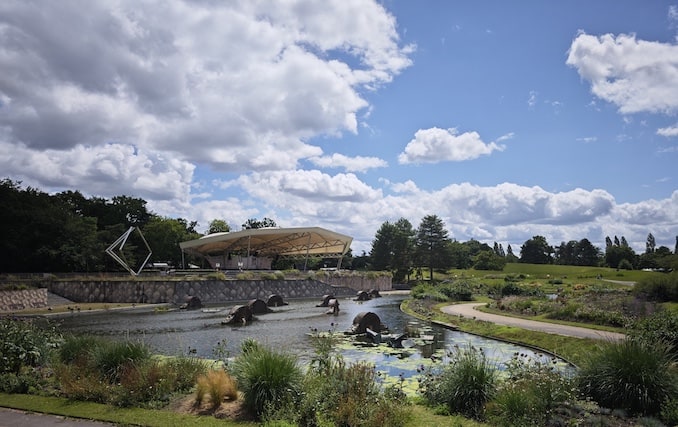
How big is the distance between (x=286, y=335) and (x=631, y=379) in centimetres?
1578

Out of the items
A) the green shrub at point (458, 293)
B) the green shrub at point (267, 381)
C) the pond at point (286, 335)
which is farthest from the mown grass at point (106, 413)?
the green shrub at point (458, 293)

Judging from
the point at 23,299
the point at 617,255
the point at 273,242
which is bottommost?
the point at 23,299

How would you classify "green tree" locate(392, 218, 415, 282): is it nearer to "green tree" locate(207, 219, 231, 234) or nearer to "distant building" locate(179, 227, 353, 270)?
"distant building" locate(179, 227, 353, 270)

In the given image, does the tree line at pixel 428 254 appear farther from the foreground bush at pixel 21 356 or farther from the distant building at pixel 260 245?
the foreground bush at pixel 21 356

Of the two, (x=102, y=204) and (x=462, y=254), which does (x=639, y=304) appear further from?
(x=462, y=254)

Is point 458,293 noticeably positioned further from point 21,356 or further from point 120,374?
point 21,356

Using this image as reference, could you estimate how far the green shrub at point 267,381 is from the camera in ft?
27.7

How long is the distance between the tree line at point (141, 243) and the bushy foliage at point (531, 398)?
34418 mm

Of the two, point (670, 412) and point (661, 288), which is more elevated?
point (661, 288)

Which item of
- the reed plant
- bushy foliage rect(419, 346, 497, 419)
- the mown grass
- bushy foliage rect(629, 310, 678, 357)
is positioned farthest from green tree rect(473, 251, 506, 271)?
the mown grass

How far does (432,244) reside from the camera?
319ft

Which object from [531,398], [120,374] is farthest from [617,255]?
[120,374]

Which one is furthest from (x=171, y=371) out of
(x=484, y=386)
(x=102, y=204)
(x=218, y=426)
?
(x=102, y=204)

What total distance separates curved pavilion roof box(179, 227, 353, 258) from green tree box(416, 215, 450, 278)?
19676 mm
